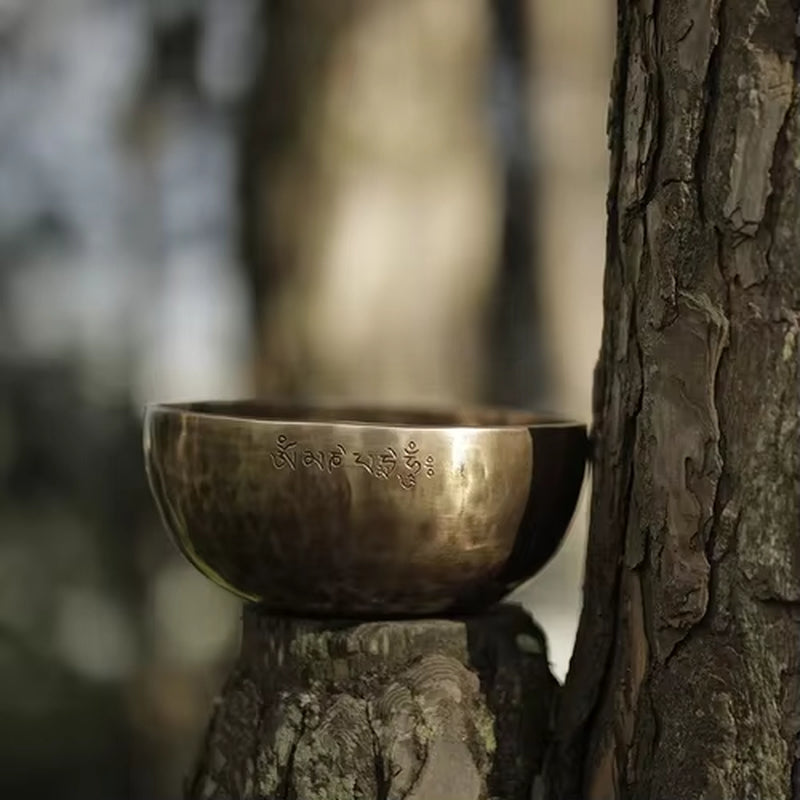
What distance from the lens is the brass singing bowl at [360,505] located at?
1.00 metres

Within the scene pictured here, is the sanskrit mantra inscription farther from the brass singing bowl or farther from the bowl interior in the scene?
the bowl interior

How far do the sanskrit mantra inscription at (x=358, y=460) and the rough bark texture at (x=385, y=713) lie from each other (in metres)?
0.14

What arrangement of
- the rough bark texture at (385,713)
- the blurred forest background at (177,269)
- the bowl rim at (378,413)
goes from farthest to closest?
the blurred forest background at (177,269)
the bowl rim at (378,413)
the rough bark texture at (385,713)

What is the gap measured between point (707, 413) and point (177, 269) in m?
1.83

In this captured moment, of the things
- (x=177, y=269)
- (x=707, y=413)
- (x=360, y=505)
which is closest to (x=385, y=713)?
(x=360, y=505)

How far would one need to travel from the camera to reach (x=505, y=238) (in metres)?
2.34

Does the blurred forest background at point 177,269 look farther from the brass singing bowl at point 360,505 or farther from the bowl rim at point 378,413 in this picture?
the brass singing bowl at point 360,505

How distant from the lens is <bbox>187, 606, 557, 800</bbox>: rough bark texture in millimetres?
1025

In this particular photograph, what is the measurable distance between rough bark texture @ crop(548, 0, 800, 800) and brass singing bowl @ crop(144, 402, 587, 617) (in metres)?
0.08

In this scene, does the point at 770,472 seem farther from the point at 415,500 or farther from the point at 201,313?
the point at 201,313

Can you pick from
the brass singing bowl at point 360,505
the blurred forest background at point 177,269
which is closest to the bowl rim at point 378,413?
the brass singing bowl at point 360,505

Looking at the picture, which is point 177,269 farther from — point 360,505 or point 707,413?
point 707,413

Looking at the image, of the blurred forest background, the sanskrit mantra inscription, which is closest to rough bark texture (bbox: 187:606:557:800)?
the sanskrit mantra inscription

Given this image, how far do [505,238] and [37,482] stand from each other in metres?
1.04
